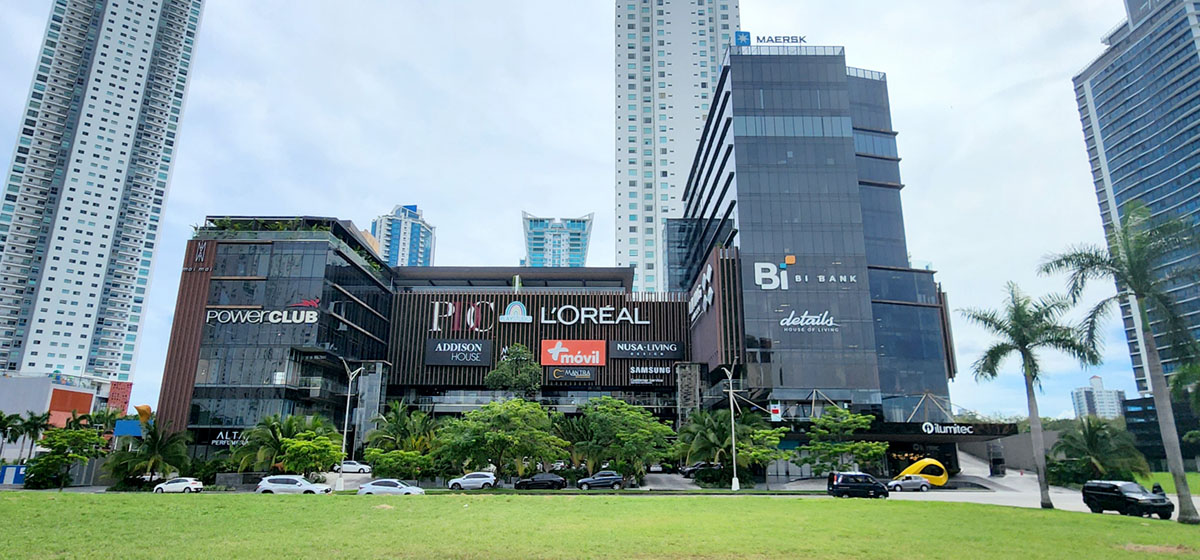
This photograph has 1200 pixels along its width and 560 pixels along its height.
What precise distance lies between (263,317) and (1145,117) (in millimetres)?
161196

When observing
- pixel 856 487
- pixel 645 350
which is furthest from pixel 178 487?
pixel 645 350

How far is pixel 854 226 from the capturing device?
65938 mm

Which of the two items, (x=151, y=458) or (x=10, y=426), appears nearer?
(x=151, y=458)

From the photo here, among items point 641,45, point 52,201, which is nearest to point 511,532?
point 641,45

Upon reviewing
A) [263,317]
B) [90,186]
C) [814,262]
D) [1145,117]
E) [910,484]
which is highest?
[1145,117]

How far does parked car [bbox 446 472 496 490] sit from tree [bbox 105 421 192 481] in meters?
20.1

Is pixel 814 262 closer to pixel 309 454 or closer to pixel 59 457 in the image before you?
pixel 309 454

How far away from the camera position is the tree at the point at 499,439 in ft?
147

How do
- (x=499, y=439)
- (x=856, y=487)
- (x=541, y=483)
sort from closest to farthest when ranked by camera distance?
(x=856, y=487)
(x=499, y=439)
(x=541, y=483)

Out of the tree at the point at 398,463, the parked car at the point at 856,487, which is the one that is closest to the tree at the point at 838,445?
the parked car at the point at 856,487

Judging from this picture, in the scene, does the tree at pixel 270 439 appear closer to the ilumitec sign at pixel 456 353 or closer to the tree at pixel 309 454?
the tree at pixel 309 454

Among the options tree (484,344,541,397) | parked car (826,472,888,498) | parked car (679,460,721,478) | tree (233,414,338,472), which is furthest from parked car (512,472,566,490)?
tree (484,344,541,397)

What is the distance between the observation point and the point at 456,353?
8375 cm

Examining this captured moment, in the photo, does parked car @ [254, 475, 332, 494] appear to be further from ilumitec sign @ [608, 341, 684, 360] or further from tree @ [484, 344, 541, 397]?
ilumitec sign @ [608, 341, 684, 360]
